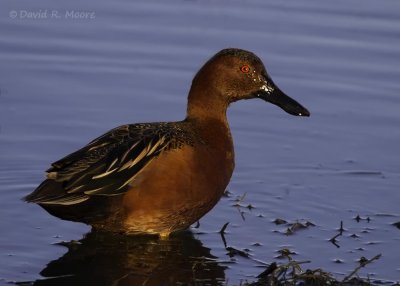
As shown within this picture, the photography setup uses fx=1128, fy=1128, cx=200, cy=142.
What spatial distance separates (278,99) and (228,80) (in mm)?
471

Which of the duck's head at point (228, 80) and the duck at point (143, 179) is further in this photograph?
the duck's head at point (228, 80)

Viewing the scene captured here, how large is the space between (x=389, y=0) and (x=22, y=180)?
594 cm

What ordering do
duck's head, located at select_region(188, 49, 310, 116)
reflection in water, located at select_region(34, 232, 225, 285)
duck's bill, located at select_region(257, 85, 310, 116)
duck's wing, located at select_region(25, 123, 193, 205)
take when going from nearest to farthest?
reflection in water, located at select_region(34, 232, 225, 285) → duck's wing, located at select_region(25, 123, 193, 205) → duck's head, located at select_region(188, 49, 310, 116) → duck's bill, located at select_region(257, 85, 310, 116)

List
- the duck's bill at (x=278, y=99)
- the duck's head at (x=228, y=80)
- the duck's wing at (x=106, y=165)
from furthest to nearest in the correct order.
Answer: the duck's bill at (x=278, y=99), the duck's head at (x=228, y=80), the duck's wing at (x=106, y=165)

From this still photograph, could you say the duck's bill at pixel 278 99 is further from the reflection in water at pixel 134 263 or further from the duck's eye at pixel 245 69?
the reflection in water at pixel 134 263

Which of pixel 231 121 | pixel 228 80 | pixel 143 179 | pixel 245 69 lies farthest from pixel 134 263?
pixel 231 121

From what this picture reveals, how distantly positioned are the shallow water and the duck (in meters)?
0.25

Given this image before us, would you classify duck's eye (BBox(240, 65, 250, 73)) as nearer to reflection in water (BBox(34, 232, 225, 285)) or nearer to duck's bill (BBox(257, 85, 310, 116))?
duck's bill (BBox(257, 85, 310, 116))

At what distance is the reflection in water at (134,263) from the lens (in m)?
7.42

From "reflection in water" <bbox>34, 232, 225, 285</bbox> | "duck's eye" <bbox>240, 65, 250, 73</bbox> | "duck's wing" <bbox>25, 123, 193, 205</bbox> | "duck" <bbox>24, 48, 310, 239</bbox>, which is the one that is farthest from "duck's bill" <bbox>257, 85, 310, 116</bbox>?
"reflection in water" <bbox>34, 232, 225, 285</bbox>

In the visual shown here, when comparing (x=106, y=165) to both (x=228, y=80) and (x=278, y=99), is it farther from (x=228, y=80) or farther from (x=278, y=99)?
(x=278, y=99)

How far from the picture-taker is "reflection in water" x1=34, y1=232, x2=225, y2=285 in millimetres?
7418

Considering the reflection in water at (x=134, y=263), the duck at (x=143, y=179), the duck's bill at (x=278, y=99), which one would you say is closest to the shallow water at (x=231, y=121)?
the reflection in water at (x=134, y=263)

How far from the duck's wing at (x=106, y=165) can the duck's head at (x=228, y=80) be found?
515mm
